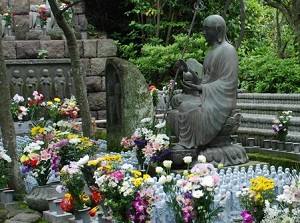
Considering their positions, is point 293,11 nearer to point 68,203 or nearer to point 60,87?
point 60,87

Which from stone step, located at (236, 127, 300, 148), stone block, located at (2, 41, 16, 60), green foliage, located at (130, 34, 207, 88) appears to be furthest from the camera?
green foliage, located at (130, 34, 207, 88)

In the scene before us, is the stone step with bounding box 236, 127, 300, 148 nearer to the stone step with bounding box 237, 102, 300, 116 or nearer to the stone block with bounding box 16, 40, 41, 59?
the stone step with bounding box 237, 102, 300, 116

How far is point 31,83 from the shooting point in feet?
53.0

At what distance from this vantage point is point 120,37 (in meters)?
21.6

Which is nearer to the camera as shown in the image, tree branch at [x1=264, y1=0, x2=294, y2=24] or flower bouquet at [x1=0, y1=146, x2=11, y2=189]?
flower bouquet at [x1=0, y1=146, x2=11, y2=189]

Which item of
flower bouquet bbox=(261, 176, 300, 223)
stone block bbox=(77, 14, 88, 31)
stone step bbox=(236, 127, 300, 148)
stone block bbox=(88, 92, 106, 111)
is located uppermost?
stone block bbox=(77, 14, 88, 31)

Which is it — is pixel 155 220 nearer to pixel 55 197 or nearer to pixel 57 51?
pixel 55 197

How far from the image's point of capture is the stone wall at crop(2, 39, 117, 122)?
1652 cm

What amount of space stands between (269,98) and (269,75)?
296cm

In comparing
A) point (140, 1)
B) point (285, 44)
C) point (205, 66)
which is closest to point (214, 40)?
point (205, 66)

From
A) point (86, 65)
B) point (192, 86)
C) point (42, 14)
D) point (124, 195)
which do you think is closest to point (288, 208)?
point (124, 195)

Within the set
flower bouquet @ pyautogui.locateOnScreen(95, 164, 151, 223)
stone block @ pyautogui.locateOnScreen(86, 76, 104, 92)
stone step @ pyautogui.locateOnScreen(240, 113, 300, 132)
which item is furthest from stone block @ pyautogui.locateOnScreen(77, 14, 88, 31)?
flower bouquet @ pyautogui.locateOnScreen(95, 164, 151, 223)

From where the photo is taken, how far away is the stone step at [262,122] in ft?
41.0

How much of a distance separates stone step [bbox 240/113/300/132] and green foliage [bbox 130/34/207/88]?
5922 mm
